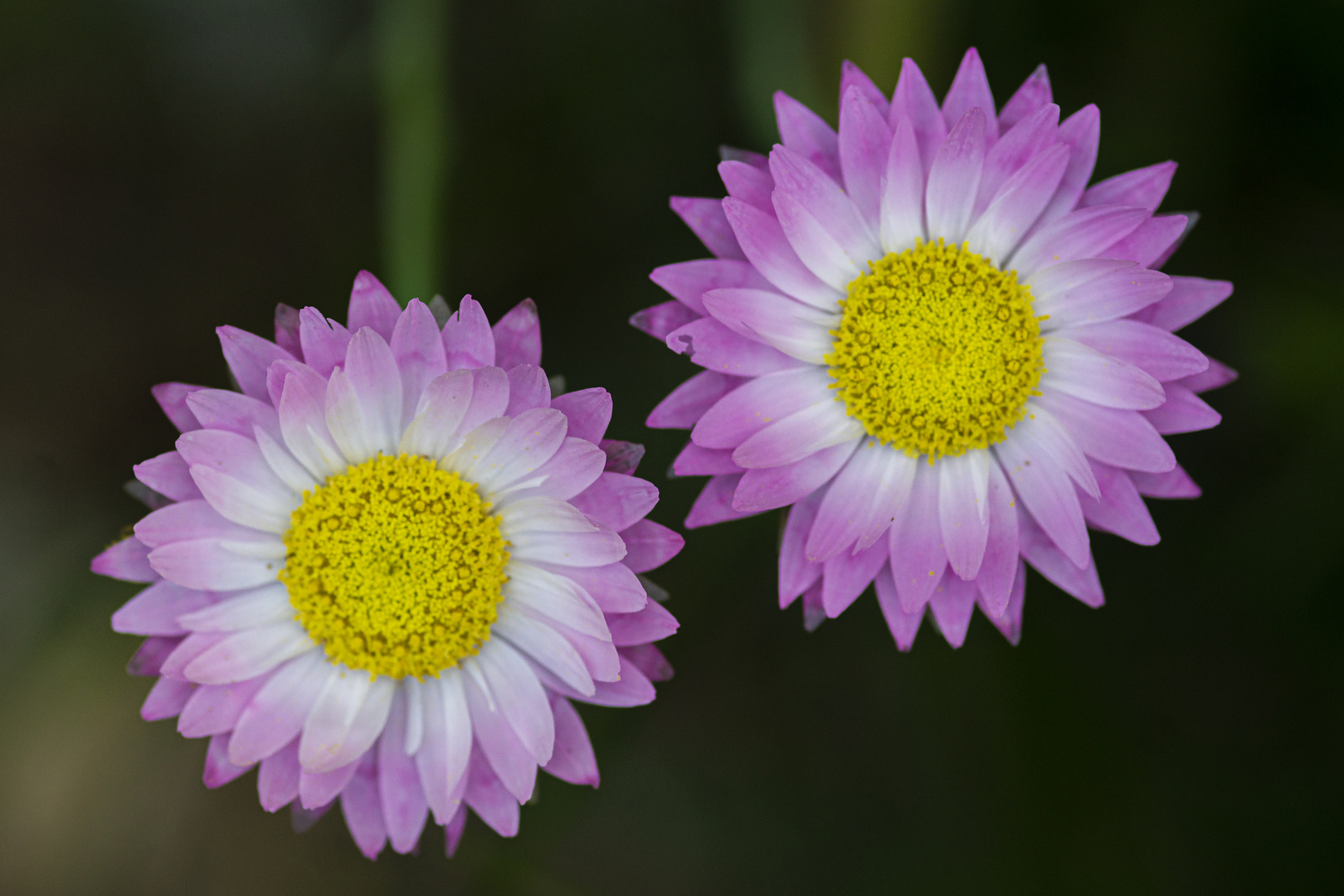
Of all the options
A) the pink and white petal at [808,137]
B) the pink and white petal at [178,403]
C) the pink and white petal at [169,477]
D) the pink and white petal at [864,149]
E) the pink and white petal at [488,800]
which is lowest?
the pink and white petal at [488,800]

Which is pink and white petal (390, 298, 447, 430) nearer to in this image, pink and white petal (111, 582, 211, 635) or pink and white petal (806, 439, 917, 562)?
pink and white petal (111, 582, 211, 635)

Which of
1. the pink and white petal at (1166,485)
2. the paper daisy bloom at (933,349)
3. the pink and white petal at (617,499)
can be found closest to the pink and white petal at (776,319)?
the paper daisy bloom at (933,349)

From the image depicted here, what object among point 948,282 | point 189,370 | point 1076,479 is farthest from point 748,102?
point 189,370

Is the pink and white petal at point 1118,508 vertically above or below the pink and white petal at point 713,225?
below

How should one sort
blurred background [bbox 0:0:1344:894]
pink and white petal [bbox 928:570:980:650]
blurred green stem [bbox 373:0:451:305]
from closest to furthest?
pink and white petal [bbox 928:570:980:650], blurred green stem [bbox 373:0:451:305], blurred background [bbox 0:0:1344:894]

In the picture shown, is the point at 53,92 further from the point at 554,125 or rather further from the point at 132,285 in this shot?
the point at 554,125

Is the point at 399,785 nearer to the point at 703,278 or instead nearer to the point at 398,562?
the point at 398,562

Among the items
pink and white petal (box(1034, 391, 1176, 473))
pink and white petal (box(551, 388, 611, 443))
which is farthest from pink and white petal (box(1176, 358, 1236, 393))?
pink and white petal (box(551, 388, 611, 443))

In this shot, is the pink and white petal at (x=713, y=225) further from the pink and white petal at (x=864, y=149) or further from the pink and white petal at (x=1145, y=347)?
the pink and white petal at (x=1145, y=347)
